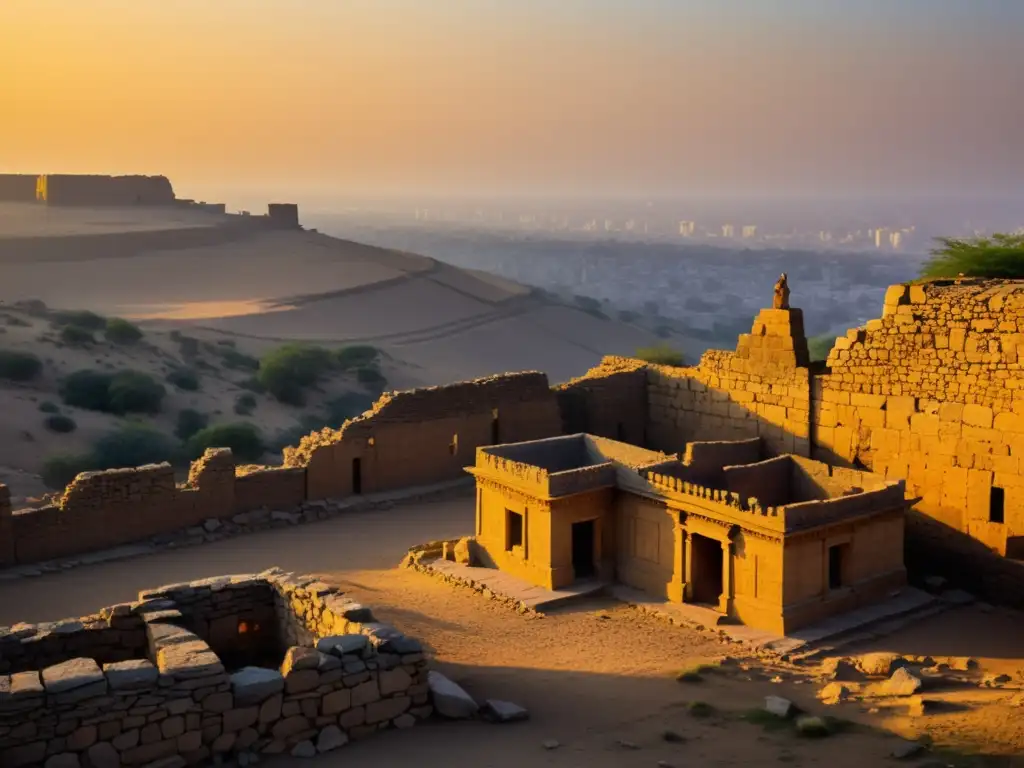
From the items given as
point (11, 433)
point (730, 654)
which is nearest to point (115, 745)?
point (730, 654)

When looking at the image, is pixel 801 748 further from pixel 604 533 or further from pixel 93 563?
pixel 93 563

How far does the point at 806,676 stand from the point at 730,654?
3.57 feet

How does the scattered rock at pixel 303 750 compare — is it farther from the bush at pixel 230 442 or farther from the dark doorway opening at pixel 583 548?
the bush at pixel 230 442

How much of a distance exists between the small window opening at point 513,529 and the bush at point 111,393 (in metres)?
18.0

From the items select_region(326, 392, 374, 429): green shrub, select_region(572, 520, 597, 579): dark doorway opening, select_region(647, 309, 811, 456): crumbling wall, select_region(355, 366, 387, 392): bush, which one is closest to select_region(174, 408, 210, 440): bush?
select_region(326, 392, 374, 429): green shrub

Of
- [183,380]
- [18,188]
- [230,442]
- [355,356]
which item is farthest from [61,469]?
[18,188]

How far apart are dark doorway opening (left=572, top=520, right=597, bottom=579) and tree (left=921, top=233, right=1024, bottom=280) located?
27.0ft

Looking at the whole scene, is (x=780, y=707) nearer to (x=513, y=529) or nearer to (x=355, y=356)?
(x=513, y=529)

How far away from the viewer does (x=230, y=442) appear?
28094 mm

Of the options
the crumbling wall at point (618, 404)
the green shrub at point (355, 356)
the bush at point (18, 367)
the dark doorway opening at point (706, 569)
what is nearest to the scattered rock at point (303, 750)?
the dark doorway opening at point (706, 569)

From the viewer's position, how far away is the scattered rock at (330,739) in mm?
9805

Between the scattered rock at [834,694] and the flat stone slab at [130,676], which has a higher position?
the flat stone slab at [130,676]

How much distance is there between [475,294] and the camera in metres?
A: 70.2

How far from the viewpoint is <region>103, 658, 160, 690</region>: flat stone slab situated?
9.09 m
